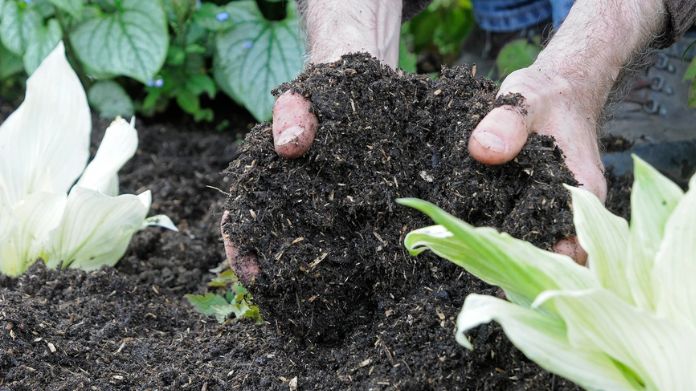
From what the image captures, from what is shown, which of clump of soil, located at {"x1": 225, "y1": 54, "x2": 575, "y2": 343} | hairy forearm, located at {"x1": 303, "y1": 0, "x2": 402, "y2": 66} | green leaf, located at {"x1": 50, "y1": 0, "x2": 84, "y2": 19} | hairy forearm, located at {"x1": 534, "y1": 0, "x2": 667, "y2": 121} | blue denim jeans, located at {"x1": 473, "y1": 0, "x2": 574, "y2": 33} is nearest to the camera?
clump of soil, located at {"x1": 225, "y1": 54, "x2": 575, "y2": 343}

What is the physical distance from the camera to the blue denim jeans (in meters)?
2.95

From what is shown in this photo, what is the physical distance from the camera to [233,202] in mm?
1414

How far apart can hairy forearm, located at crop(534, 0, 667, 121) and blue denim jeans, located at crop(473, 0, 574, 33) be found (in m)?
1.17

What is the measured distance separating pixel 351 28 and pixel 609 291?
1.07m

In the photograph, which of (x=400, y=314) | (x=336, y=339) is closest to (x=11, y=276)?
(x=336, y=339)

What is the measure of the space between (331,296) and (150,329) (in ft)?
1.76

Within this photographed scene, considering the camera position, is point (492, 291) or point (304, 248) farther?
point (304, 248)

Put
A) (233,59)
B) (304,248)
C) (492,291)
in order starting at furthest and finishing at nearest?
(233,59) < (304,248) < (492,291)

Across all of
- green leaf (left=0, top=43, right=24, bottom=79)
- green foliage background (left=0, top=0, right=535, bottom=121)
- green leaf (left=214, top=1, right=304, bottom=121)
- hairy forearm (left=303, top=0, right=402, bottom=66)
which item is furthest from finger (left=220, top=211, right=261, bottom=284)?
green leaf (left=0, top=43, right=24, bottom=79)

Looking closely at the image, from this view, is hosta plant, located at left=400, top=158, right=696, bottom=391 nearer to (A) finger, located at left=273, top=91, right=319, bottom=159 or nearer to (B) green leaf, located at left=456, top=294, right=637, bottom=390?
(B) green leaf, located at left=456, top=294, right=637, bottom=390

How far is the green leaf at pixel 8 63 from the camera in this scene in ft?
10.0

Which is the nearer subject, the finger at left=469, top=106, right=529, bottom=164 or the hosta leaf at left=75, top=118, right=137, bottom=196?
the finger at left=469, top=106, right=529, bottom=164

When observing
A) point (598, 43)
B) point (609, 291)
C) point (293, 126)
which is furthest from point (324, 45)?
point (609, 291)

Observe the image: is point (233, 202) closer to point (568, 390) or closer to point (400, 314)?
point (400, 314)
